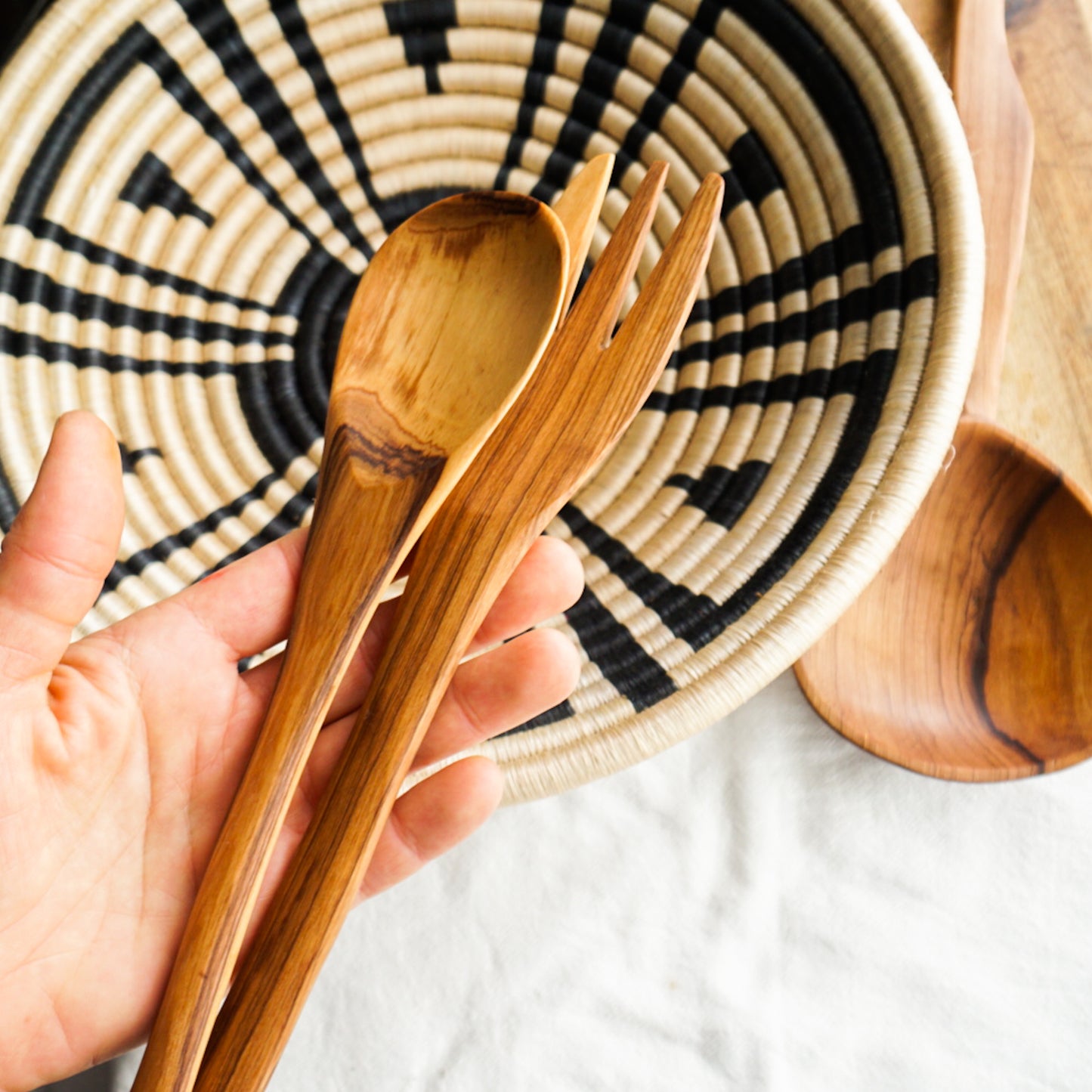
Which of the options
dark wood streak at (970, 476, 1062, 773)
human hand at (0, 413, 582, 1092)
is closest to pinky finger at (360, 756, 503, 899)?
human hand at (0, 413, 582, 1092)

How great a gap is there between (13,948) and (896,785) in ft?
1.49

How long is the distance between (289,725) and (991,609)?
1.41ft

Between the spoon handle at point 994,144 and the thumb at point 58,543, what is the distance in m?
0.45

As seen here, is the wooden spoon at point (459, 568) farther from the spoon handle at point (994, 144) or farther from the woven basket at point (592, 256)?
the spoon handle at point (994, 144)

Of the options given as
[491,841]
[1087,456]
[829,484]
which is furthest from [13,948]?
[1087,456]

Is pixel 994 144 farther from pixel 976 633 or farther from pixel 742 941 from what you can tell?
pixel 742 941

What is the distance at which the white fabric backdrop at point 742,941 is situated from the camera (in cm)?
50

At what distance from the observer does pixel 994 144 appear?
510 millimetres

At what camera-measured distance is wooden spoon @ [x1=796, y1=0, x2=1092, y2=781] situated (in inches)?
19.9

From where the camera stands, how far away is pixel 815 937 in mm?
514

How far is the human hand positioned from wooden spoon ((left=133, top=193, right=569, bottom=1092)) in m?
0.04

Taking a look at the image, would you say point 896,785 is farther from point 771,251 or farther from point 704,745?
point 771,251

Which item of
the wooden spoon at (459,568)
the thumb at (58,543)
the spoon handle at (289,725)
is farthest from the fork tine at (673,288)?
the thumb at (58,543)

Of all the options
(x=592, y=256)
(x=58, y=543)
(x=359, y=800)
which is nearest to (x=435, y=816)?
(x=359, y=800)
